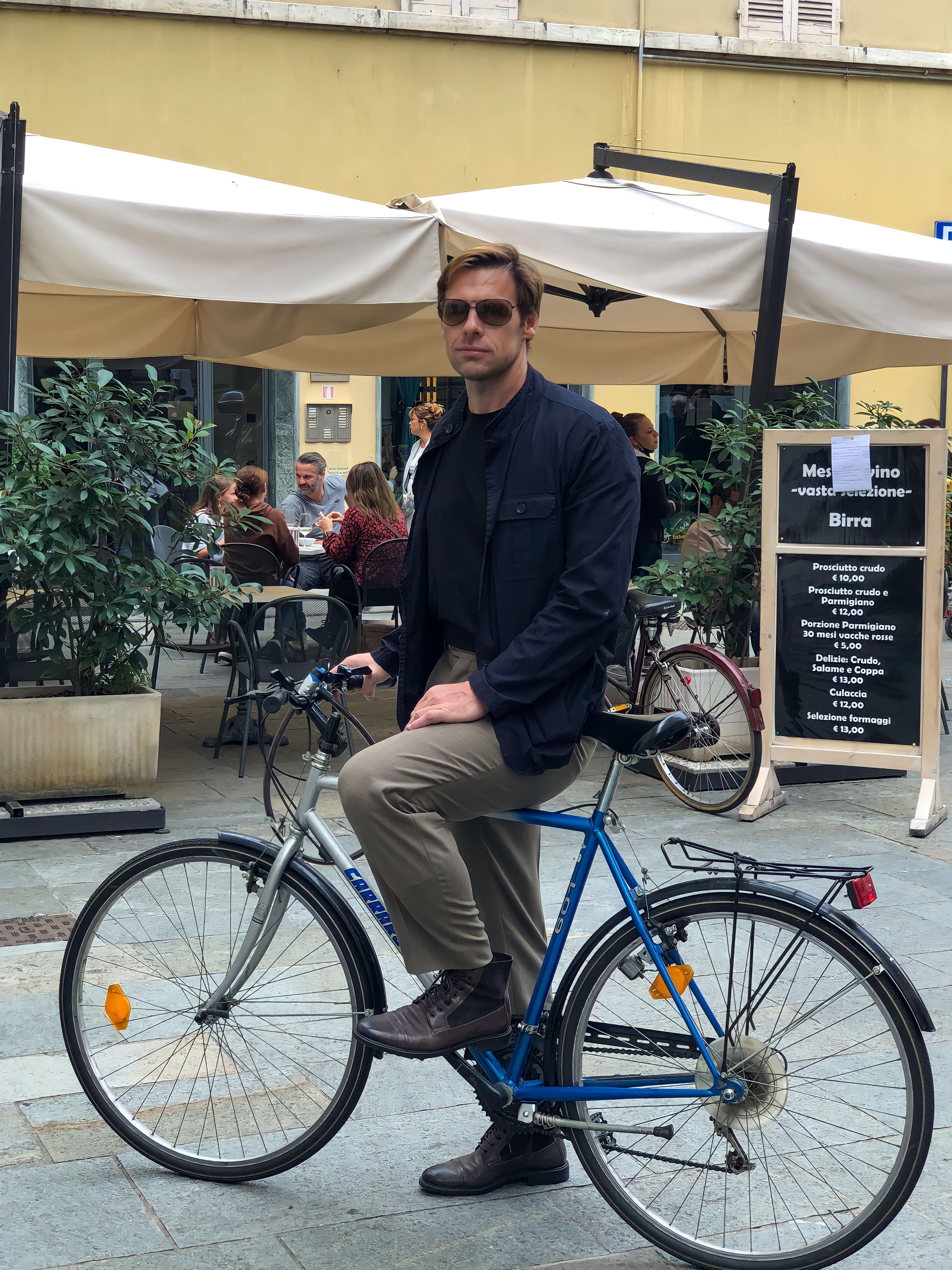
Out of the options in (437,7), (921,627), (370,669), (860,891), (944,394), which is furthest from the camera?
(944,394)

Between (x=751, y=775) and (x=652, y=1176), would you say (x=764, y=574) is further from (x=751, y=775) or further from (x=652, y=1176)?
(x=652, y=1176)

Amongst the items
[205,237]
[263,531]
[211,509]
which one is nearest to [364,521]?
[263,531]

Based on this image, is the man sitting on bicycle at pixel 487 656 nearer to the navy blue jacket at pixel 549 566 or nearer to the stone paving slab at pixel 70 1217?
the navy blue jacket at pixel 549 566

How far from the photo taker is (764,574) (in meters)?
6.30

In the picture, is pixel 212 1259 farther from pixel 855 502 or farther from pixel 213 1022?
pixel 855 502

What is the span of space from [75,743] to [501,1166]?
346 cm

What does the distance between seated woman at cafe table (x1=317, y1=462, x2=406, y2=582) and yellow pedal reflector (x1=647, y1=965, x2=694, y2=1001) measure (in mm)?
5816

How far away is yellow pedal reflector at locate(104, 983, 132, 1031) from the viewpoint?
3148mm

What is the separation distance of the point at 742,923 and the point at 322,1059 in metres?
0.95

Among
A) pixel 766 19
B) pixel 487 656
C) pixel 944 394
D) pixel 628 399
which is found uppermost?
pixel 766 19

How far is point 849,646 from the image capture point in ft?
20.4

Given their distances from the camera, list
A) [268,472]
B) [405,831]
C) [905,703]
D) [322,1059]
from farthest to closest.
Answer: [268,472]
[905,703]
[322,1059]
[405,831]

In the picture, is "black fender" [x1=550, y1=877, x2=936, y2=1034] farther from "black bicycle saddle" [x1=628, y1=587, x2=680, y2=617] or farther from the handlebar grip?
"black bicycle saddle" [x1=628, y1=587, x2=680, y2=617]

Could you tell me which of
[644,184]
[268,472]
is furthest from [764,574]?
[268,472]
